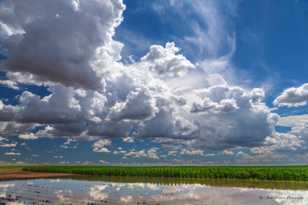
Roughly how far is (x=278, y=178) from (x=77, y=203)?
44.6 metres

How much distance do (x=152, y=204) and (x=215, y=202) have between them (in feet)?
21.0

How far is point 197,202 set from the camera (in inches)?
1297

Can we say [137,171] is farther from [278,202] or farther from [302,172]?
[278,202]

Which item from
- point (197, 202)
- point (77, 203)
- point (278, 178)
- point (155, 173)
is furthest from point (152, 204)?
point (155, 173)

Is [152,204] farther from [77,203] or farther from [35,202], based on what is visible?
[35,202]

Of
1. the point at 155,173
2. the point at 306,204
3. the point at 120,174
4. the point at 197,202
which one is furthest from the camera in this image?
the point at 120,174

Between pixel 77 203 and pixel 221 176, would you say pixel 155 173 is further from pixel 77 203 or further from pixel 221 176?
pixel 77 203

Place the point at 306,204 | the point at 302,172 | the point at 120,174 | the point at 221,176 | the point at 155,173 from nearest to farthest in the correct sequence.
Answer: the point at 306,204 → the point at 302,172 → the point at 221,176 → the point at 155,173 → the point at 120,174

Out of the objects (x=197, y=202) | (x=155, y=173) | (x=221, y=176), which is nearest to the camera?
(x=197, y=202)

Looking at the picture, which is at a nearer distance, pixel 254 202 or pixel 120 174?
pixel 254 202

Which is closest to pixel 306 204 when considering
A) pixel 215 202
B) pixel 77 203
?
pixel 215 202

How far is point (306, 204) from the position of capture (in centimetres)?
3094

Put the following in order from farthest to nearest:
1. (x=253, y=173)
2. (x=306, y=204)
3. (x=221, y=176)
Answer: (x=221, y=176)
(x=253, y=173)
(x=306, y=204)

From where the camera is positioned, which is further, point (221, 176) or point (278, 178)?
point (221, 176)
